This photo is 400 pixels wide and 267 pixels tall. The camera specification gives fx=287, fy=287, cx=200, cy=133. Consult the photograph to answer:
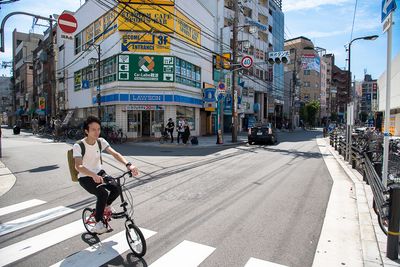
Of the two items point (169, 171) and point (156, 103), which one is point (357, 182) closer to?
point (169, 171)

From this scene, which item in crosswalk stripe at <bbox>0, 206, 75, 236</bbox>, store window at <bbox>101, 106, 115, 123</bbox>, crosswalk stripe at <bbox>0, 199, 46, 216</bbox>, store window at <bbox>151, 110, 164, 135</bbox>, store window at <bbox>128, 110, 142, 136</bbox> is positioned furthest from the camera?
store window at <bbox>101, 106, 115, 123</bbox>

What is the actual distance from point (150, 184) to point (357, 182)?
5.88 metres

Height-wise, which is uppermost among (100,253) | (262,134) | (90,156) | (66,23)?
(66,23)

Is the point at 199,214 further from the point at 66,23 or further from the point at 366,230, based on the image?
the point at 66,23

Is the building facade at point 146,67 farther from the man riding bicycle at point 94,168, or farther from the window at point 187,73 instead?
the man riding bicycle at point 94,168

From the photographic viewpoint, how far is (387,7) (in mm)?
4832

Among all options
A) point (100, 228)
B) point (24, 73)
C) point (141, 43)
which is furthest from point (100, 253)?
point (24, 73)

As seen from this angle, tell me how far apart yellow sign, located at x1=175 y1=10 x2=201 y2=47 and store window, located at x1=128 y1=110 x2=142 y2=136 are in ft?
24.2

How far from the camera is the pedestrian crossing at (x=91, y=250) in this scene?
12.2ft

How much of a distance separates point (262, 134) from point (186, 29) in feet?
40.3

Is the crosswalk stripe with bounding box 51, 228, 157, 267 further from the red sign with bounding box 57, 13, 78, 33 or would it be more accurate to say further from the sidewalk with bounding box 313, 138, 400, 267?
the red sign with bounding box 57, 13, 78, 33

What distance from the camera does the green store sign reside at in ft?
76.2

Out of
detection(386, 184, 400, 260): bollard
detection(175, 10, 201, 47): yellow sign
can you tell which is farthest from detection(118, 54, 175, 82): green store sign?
detection(386, 184, 400, 260): bollard

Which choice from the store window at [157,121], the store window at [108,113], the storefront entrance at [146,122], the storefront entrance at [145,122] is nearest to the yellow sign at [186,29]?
the store window at [157,121]
